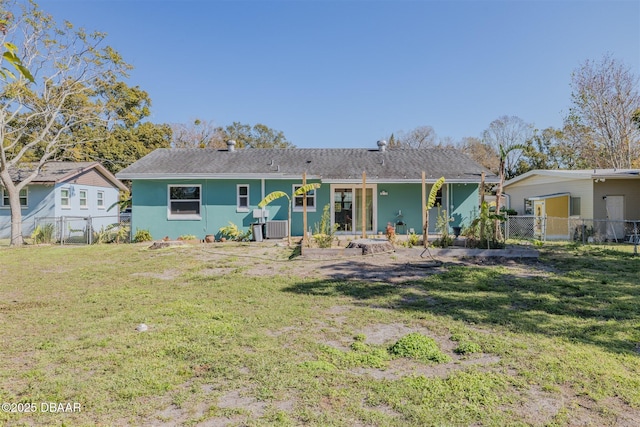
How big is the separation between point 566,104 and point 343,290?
3003 centimetres

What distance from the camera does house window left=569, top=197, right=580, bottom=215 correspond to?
18.0 m

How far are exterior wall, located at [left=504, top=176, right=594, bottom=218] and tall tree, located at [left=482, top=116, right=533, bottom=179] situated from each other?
607 inches

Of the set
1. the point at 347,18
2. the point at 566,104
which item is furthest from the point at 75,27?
the point at 566,104

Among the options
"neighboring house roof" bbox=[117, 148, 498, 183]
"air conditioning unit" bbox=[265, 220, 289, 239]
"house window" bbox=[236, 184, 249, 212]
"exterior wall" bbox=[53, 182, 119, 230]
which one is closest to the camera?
"air conditioning unit" bbox=[265, 220, 289, 239]

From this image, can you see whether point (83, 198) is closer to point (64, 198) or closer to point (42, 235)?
point (64, 198)

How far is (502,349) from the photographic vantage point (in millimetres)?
3928

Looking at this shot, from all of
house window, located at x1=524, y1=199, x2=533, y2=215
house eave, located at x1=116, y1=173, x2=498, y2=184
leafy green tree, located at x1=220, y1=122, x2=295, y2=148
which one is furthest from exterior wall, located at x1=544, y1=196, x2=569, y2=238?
leafy green tree, located at x1=220, y1=122, x2=295, y2=148

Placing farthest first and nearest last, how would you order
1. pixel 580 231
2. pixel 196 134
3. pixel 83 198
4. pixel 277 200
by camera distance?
1. pixel 196 134
2. pixel 83 198
3. pixel 580 231
4. pixel 277 200

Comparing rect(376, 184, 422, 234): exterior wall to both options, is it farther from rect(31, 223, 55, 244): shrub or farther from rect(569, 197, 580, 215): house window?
rect(31, 223, 55, 244): shrub

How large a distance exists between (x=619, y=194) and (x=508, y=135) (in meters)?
26.7

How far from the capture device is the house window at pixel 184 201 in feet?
51.1

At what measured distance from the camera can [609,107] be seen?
2586cm

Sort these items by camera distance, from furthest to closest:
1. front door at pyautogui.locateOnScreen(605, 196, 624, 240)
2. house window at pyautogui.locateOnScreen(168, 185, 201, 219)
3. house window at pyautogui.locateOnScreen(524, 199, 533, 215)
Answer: house window at pyautogui.locateOnScreen(524, 199, 533, 215)
front door at pyautogui.locateOnScreen(605, 196, 624, 240)
house window at pyautogui.locateOnScreen(168, 185, 201, 219)

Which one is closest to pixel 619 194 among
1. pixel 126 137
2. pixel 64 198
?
pixel 64 198
